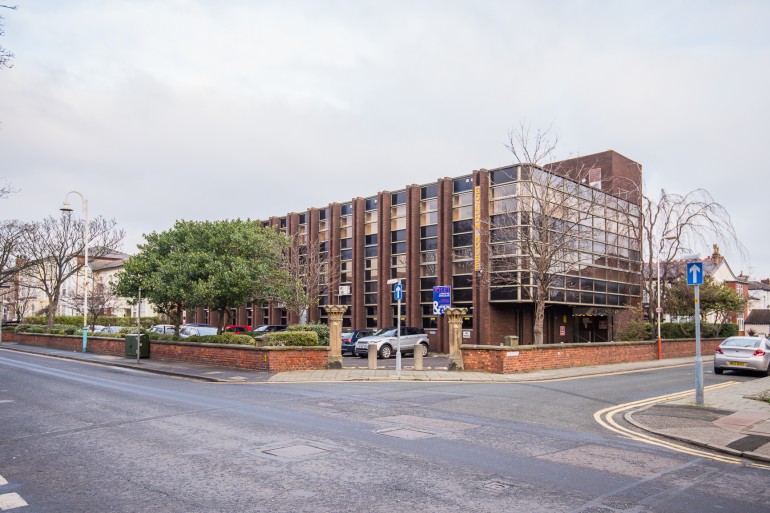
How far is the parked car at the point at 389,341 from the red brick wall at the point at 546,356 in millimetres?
8001

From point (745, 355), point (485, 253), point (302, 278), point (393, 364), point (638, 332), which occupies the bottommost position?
point (393, 364)

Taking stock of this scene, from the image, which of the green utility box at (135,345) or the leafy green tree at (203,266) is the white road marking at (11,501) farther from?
the green utility box at (135,345)

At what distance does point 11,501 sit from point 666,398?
13.9 meters

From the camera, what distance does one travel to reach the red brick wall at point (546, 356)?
68.3 feet

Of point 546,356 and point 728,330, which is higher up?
point 728,330

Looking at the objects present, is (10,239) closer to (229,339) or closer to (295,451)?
(229,339)

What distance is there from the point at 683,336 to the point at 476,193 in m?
16.2

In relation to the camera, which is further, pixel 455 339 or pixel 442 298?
pixel 442 298

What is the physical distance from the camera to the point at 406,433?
31.2 feet

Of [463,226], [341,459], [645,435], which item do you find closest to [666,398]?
[645,435]

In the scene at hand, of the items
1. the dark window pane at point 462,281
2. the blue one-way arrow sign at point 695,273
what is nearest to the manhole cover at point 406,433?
the blue one-way arrow sign at point 695,273

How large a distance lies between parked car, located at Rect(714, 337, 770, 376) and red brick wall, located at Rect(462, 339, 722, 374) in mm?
4737

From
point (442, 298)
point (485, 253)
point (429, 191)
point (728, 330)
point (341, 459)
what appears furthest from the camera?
point (728, 330)

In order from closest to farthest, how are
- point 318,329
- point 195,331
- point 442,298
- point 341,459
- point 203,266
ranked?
1. point 341,459
2. point 203,266
3. point 442,298
4. point 318,329
5. point 195,331
